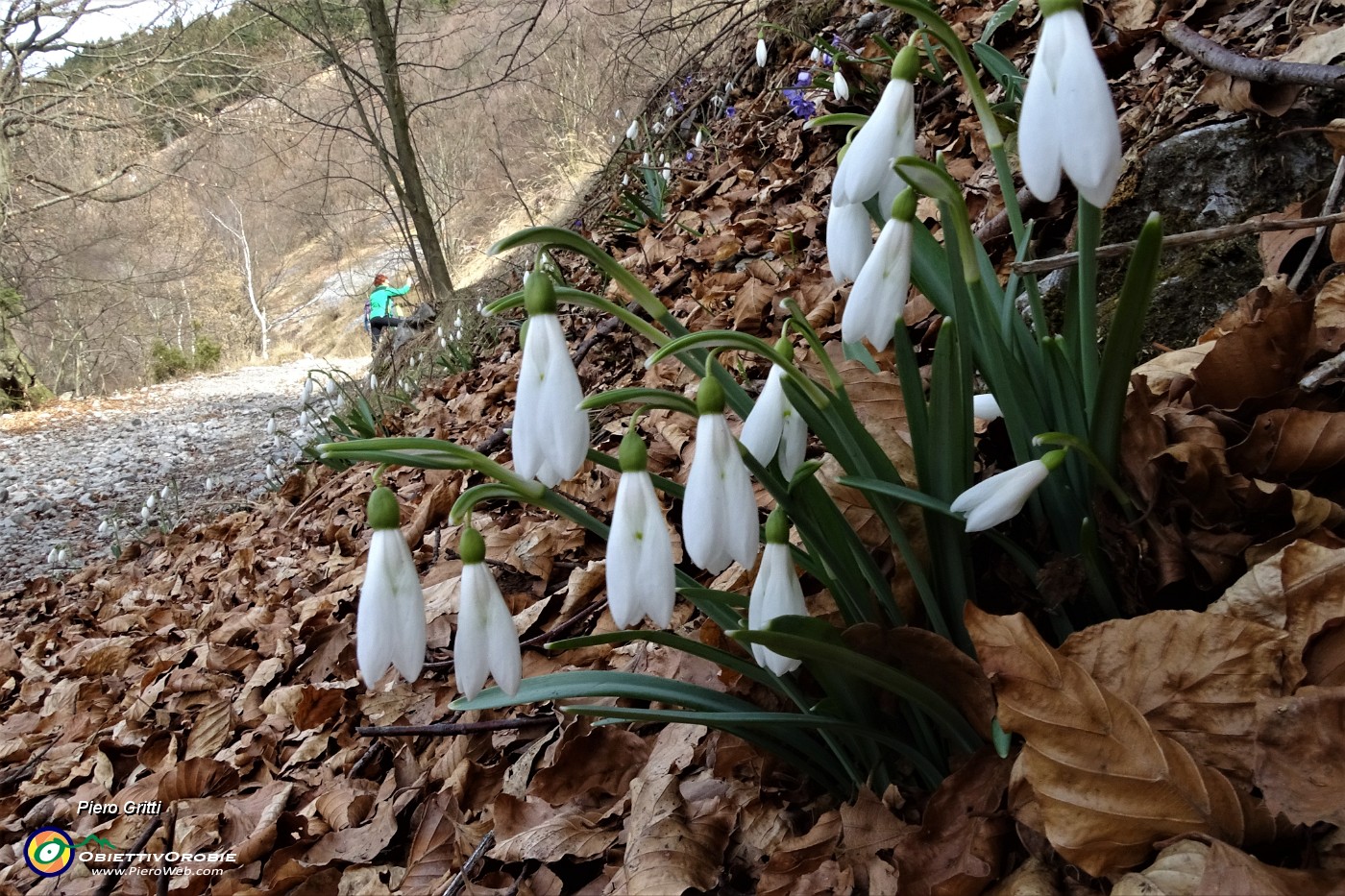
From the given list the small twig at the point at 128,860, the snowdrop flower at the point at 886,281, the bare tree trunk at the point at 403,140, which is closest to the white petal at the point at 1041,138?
the snowdrop flower at the point at 886,281

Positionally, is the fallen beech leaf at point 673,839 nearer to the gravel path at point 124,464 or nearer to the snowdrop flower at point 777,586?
the snowdrop flower at point 777,586

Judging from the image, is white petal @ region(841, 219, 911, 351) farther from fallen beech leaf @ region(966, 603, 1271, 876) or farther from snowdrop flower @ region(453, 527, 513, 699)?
snowdrop flower @ region(453, 527, 513, 699)

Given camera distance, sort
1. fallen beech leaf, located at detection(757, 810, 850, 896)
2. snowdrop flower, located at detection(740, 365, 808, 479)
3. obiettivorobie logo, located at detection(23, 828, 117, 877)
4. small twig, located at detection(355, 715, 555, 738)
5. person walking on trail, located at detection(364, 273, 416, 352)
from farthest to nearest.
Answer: person walking on trail, located at detection(364, 273, 416, 352), obiettivorobie logo, located at detection(23, 828, 117, 877), small twig, located at detection(355, 715, 555, 738), fallen beech leaf, located at detection(757, 810, 850, 896), snowdrop flower, located at detection(740, 365, 808, 479)

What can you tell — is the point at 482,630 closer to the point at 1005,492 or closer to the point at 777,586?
the point at 777,586

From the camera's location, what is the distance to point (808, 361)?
1518 mm

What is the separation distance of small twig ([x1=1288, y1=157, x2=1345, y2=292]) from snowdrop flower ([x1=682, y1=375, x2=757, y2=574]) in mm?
990

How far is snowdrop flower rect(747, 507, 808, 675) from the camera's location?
845mm

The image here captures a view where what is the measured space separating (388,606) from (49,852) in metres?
1.66

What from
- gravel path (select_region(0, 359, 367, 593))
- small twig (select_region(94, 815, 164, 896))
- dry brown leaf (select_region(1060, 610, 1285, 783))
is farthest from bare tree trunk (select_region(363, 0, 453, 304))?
dry brown leaf (select_region(1060, 610, 1285, 783))

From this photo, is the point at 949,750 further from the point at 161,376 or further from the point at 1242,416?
the point at 161,376

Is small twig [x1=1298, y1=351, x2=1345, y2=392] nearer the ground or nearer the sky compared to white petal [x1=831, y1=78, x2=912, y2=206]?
nearer the ground

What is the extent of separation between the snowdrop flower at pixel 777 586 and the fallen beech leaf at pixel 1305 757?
40cm

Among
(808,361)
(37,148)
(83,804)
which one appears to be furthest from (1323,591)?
(37,148)

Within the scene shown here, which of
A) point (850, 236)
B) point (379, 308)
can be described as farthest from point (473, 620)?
point (379, 308)
